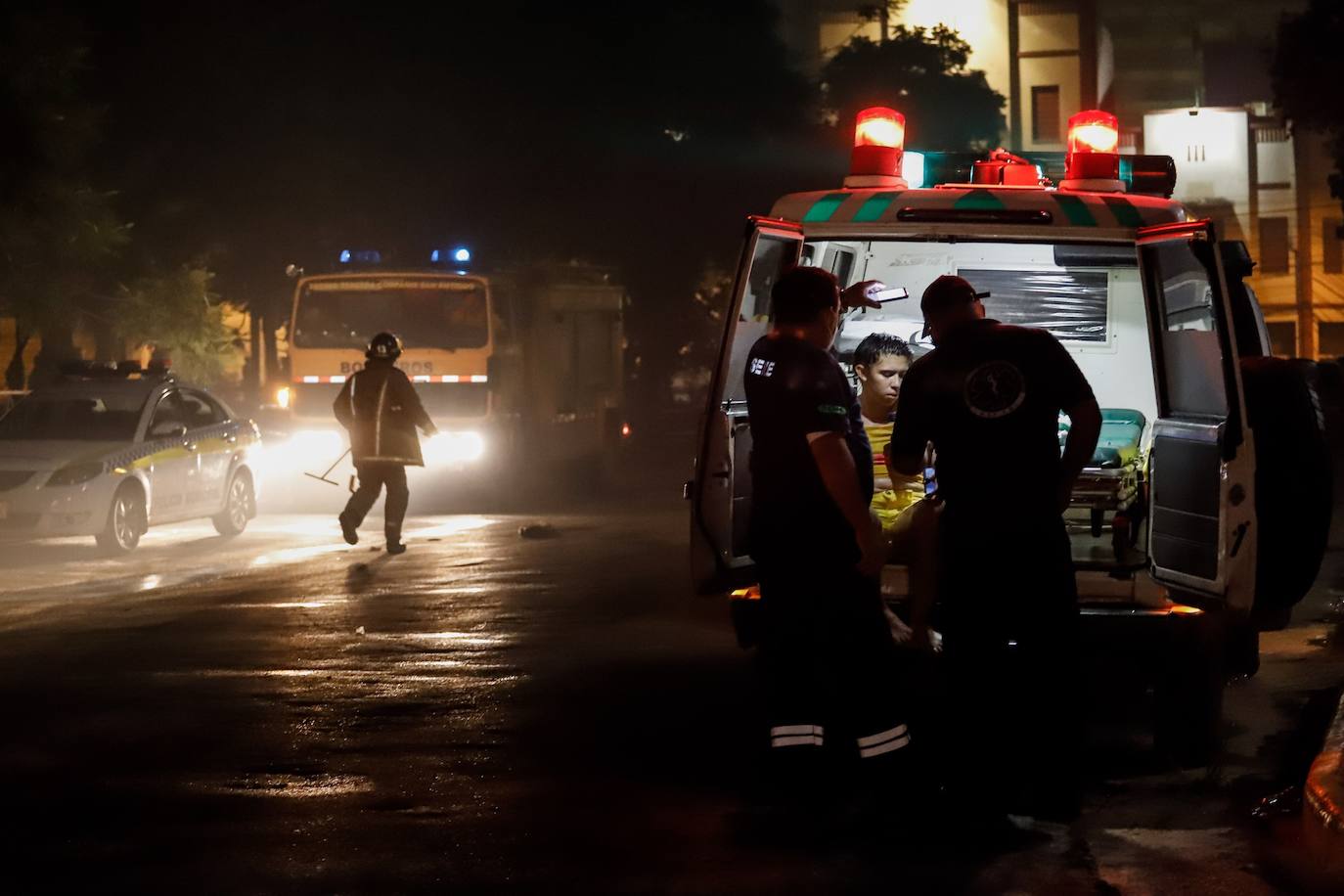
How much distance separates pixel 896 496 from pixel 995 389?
2137 mm

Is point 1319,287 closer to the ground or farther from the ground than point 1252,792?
farther from the ground

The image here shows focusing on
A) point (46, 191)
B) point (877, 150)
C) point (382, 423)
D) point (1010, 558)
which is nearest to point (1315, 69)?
point (46, 191)

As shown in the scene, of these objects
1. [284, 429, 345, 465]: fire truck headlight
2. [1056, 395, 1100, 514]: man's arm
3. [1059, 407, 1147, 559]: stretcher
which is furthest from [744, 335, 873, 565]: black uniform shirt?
[284, 429, 345, 465]: fire truck headlight

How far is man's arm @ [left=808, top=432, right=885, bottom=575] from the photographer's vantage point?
6410 millimetres

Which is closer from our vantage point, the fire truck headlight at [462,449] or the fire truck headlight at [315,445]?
the fire truck headlight at [462,449]

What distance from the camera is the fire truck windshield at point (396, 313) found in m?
23.2

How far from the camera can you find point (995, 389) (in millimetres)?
6598

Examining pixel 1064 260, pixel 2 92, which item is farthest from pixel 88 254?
pixel 1064 260

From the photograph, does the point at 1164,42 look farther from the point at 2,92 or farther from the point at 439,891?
the point at 439,891

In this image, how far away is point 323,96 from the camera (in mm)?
31328

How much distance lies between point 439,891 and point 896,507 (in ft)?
11.7

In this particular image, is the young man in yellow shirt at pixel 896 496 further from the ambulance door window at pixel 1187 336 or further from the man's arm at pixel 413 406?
the man's arm at pixel 413 406

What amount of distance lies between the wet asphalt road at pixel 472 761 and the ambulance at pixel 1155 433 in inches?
22.0

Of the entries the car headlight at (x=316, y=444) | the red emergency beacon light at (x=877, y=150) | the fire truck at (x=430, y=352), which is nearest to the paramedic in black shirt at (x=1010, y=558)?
the red emergency beacon light at (x=877, y=150)
